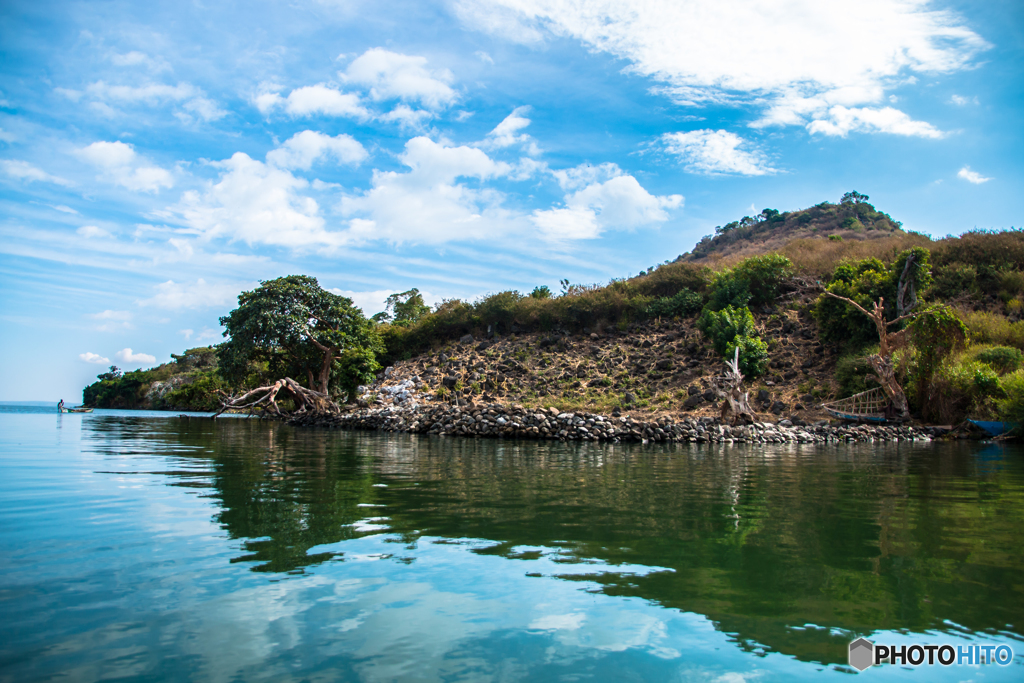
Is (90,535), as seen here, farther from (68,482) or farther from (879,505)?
(879,505)

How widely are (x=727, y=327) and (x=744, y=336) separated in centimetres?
87

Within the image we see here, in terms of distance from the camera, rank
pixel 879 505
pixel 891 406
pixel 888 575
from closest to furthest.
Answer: pixel 888 575 < pixel 879 505 < pixel 891 406

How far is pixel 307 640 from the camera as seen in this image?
269 cm

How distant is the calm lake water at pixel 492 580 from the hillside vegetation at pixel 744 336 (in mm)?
16803

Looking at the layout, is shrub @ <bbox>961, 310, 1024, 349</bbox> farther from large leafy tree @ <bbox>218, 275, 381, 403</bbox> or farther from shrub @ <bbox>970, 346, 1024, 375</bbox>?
large leafy tree @ <bbox>218, 275, 381, 403</bbox>

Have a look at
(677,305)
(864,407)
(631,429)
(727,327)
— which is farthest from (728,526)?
(677,305)

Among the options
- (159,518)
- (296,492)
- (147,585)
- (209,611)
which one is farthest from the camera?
(296,492)

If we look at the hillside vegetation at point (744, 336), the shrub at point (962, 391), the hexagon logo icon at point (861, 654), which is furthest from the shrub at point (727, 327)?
the hexagon logo icon at point (861, 654)

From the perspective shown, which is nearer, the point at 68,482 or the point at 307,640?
the point at 307,640

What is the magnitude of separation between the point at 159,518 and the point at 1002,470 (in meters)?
13.0

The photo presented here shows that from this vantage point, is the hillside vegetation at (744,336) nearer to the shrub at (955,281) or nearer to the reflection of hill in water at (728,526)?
the shrub at (955,281)

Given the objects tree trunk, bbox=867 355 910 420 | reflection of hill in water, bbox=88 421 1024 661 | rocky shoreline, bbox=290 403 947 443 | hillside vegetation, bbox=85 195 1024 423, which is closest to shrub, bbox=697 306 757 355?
hillside vegetation, bbox=85 195 1024 423

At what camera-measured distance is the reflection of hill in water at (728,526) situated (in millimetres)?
3170

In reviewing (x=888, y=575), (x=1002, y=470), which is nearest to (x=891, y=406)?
(x=1002, y=470)
